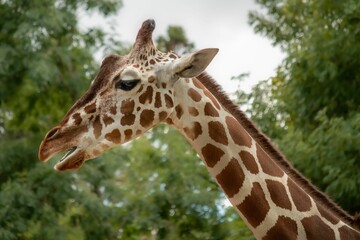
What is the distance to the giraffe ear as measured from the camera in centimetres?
657

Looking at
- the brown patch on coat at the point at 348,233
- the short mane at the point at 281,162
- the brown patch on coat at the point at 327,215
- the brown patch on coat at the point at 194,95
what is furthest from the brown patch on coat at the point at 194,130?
the brown patch on coat at the point at 348,233

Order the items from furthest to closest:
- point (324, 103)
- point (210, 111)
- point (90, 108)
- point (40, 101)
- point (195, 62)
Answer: point (40, 101), point (324, 103), point (210, 111), point (90, 108), point (195, 62)

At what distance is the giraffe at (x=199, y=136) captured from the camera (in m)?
6.64

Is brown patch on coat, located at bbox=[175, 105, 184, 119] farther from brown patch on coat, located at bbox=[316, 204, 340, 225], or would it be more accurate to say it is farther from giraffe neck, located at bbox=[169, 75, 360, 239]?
brown patch on coat, located at bbox=[316, 204, 340, 225]

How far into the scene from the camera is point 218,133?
676 centimetres

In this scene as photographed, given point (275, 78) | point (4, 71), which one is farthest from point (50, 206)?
point (275, 78)

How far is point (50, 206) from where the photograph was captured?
14.6 meters

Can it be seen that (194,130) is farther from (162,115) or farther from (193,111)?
(162,115)

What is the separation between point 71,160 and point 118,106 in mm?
474

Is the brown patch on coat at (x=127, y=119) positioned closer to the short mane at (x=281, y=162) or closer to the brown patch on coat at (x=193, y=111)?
the brown patch on coat at (x=193, y=111)

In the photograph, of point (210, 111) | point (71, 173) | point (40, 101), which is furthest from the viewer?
point (40, 101)

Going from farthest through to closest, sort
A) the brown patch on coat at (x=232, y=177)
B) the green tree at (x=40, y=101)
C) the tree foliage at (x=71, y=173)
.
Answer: the green tree at (x=40, y=101), the tree foliage at (x=71, y=173), the brown patch on coat at (x=232, y=177)

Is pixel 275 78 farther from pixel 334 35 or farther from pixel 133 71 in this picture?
pixel 133 71

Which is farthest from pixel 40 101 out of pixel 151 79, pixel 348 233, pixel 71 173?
pixel 348 233
